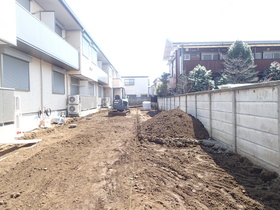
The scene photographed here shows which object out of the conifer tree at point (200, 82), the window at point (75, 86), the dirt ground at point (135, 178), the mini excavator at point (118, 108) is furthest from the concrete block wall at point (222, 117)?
the window at point (75, 86)

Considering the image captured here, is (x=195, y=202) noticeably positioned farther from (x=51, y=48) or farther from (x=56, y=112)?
(x=56, y=112)

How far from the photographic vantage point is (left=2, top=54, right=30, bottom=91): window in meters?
7.09

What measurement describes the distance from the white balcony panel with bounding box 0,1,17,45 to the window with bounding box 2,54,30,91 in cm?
154

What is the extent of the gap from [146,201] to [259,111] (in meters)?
2.78

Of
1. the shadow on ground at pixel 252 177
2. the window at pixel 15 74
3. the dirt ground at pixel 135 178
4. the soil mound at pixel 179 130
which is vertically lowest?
the dirt ground at pixel 135 178

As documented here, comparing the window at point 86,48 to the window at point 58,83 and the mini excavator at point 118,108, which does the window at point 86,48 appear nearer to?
the window at point 58,83

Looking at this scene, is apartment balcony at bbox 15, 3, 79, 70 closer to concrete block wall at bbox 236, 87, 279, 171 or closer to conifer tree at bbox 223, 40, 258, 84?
concrete block wall at bbox 236, 87, 279, 171

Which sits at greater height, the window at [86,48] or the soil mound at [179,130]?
the window at [86,48]

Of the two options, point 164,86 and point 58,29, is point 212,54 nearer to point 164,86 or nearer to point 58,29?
point 164,86

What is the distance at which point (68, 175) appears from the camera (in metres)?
3.62

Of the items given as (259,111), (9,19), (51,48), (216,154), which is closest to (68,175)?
(216,154)

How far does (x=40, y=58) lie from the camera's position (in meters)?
9.55

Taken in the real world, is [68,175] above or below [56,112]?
below

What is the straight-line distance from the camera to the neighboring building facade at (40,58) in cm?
676
